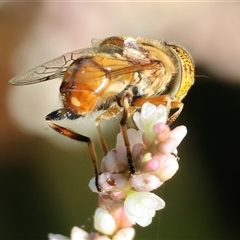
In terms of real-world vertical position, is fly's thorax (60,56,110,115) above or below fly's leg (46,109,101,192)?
above

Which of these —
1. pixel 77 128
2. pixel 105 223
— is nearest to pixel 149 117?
pixel 105 223

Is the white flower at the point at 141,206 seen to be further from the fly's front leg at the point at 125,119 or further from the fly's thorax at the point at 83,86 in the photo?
the fly's thorax at the point at 83,86

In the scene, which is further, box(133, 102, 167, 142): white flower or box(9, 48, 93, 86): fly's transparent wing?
box(9, 48, 93, 86): fly's transparent wing

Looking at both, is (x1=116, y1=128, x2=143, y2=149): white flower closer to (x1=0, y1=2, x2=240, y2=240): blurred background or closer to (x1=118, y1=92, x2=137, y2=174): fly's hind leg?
(x1=118, y1=92, x2=137, y2=174): fly's hind leg

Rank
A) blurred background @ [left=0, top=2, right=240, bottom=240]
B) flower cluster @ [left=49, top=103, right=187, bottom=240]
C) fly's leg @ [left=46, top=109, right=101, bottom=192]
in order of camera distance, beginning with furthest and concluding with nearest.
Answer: blurred background @ [left=0, top=2, right=240, bottom=240] → fly's leg @ [left=46, top=109, right=101, bottom=192] → flower cluster @ [left=49, top=103, right=187, bottom=240]

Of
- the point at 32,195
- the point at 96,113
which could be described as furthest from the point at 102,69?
the point at 32,195

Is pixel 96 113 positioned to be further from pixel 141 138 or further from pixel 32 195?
pixel 32 195

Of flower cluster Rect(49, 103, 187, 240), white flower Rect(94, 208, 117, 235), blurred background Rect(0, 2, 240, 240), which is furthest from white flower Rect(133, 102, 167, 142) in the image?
blurred background Rect(0, 2, 240, 240)

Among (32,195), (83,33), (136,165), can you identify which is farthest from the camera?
(83,33)
